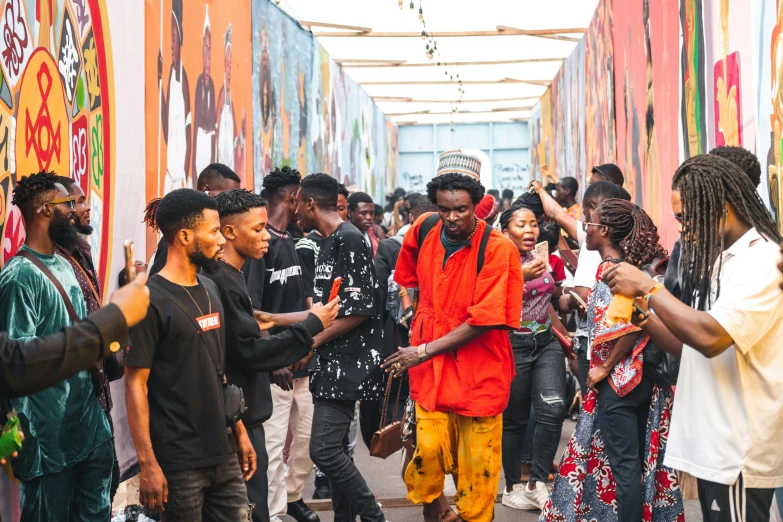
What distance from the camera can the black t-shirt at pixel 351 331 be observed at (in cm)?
522

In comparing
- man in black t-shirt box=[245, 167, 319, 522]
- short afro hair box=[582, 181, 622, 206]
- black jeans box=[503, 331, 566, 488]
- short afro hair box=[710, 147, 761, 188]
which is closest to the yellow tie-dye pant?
man in black t-shirt box=[245, 167, 319, 522]

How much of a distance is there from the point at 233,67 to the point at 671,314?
7.73m

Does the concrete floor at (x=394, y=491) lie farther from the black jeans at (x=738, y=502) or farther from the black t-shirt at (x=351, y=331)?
the black jeans at (x=738, y=502)

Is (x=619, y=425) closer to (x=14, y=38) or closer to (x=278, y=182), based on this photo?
(x=278, y=182)

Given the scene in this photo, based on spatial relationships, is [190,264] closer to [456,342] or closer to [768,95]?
[456,342]

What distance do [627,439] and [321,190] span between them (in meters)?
2.21

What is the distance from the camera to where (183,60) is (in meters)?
8.34

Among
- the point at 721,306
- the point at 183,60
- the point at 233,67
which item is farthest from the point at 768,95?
the point at 233,67

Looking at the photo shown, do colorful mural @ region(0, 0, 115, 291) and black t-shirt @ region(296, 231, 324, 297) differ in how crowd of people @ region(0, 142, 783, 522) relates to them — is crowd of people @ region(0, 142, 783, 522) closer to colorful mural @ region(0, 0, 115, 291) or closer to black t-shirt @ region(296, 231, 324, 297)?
black t-shirt @ region(296, 231, 324, 297)

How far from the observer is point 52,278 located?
13.7 ft

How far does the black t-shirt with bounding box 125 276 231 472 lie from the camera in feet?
12.1

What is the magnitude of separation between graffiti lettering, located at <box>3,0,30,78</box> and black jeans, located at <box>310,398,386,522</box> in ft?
7.78

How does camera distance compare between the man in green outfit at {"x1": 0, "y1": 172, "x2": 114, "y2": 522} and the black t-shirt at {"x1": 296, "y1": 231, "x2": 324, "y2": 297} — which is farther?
the black t-shirt at {"x1": 296, "y1": 231, "x2": 324, "y2": 297}

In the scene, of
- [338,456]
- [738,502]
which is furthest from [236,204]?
[738,502]
